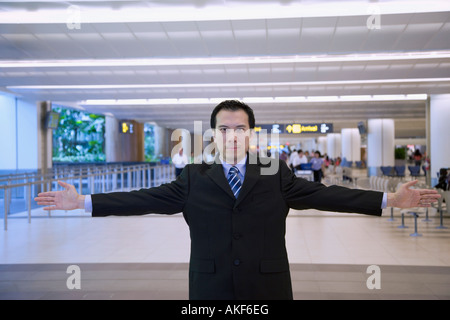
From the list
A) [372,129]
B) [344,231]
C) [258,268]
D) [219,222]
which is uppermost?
[372,129]

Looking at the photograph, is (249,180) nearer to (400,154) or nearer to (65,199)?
(65,199)

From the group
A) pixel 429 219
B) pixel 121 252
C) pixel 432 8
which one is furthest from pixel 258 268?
pixel 429 219

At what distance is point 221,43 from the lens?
380 inches

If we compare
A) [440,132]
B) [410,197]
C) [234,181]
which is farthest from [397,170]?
[234,181]

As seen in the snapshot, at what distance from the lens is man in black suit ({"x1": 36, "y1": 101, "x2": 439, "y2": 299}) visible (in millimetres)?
2008

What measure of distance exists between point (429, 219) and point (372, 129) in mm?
20470

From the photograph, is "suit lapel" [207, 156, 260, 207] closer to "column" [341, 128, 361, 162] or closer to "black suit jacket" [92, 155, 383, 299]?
"black suit jacket" [92, 155, 383, 299]

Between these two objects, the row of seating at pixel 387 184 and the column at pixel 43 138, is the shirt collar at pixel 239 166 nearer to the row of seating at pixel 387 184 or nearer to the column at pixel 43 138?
the row of seating at pixel 387 184

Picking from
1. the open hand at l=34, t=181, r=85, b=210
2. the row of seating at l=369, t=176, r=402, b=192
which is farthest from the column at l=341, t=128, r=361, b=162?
the open hand at l=34, t=181, r=85, b=210

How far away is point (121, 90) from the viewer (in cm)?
1777

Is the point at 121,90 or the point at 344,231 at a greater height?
the point at 121,90

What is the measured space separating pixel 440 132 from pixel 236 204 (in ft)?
62.7

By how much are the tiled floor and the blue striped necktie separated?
10.3 feet

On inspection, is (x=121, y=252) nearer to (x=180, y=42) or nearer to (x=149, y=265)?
(x=149, y=265)
